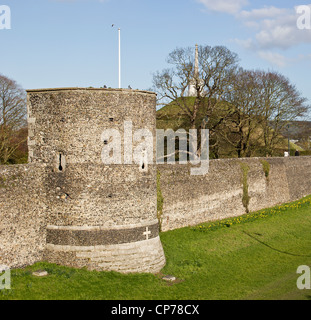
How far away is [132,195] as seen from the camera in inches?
579

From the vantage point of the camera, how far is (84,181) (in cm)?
1412

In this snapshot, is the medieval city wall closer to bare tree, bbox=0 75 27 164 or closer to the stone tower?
the stone tower

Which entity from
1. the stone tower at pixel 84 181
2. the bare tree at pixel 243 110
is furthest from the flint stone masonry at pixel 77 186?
the bare tree at pixel 243 110

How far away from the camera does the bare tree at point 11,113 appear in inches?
1285

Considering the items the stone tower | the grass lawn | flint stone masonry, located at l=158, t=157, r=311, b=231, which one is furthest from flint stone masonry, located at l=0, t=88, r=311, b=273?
flint stone masonry, located at l=158, t=157, r=311, b=231

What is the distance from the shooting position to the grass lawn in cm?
1269

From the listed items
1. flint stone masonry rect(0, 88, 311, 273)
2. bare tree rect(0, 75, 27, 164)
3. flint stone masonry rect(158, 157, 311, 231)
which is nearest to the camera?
flint stone masonry rect(0, 88, 311, 273)

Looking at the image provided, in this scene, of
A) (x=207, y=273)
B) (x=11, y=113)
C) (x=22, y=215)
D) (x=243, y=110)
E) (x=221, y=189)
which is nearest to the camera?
(x=22, y=215)

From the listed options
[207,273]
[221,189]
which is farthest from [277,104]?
[207,273]

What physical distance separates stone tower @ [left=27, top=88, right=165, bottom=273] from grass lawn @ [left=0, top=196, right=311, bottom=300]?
0.75 metres

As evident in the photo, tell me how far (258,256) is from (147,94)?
8536mm

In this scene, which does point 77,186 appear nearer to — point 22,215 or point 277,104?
point 22,215

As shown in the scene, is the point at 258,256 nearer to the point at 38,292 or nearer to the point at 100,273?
the point at 100,273

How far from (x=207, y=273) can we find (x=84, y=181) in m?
5.65
